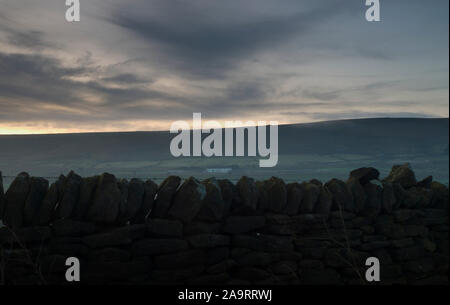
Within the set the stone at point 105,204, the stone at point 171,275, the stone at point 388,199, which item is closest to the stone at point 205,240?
the stone at point 171,275

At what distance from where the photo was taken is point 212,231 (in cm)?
502

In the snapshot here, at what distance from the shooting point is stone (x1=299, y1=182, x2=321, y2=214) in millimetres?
5438

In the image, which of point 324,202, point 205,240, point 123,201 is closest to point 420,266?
point 324,202

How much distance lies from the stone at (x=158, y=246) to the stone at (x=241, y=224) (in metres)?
0.66

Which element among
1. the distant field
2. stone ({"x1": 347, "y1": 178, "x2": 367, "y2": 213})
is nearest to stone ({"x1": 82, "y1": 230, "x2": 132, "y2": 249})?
stone ({"x1": 347, "y1": 178, "x2": 367, "y2": 213})

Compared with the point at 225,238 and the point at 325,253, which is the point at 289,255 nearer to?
the point at 325,253

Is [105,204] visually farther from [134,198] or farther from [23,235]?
[23,235]

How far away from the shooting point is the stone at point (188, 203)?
486 centimetres

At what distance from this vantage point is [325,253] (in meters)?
5.44

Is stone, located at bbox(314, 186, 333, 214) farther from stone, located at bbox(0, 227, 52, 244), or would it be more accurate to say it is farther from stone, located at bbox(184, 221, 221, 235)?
stone, located at bbox(0, 227, 52, 244)

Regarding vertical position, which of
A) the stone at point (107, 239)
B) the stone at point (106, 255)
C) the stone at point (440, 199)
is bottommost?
the stone at point (106, 255)

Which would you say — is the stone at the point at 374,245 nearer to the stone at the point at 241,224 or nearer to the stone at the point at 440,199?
the stone at the point at 440,199
